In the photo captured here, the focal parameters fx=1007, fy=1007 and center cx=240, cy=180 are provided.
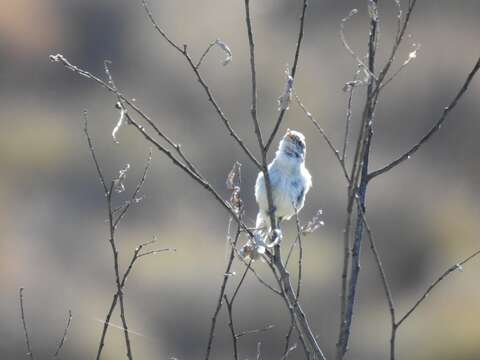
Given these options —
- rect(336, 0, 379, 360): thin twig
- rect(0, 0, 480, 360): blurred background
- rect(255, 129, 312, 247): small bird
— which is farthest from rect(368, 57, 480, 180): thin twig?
rect(0, 0, 480, 360): blurred background

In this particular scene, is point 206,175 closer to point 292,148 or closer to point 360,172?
point 292,148

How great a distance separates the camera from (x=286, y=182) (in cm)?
465

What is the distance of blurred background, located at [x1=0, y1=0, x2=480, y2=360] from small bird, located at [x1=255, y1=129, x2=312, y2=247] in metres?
4.52

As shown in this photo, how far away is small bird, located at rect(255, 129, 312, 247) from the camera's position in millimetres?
4613

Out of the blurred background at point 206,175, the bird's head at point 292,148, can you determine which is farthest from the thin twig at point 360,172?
the blurred background at point 206,175

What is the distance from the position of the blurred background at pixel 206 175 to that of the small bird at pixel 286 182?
178 inches

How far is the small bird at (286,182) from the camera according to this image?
15.1ft

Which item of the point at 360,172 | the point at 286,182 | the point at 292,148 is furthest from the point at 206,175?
the point at 360,172

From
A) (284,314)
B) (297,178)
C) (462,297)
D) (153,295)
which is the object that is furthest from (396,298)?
(297,178)

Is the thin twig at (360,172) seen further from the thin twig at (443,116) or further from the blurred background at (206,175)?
the blurred background at (206,175)

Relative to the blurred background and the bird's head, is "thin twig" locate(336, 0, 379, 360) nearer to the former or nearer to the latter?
the bird's head

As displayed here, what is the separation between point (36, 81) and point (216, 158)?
3086mm

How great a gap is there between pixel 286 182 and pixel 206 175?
23.5 feet

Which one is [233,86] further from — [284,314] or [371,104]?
[371,104]
